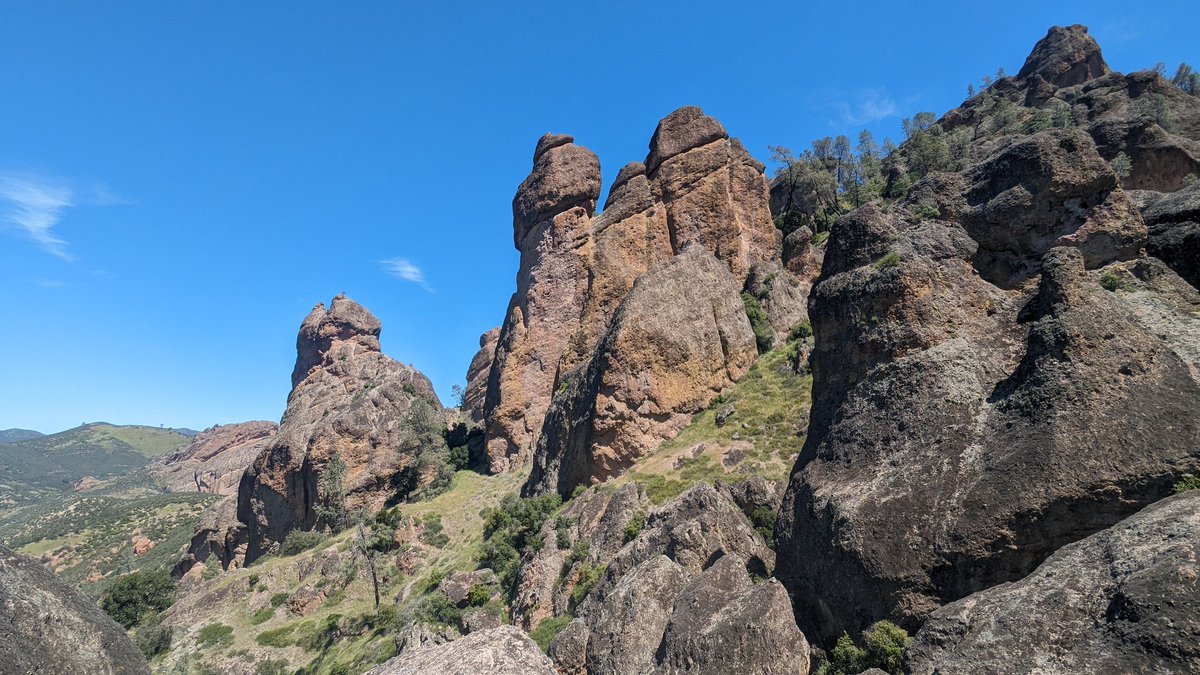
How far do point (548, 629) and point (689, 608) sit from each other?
1300 cm

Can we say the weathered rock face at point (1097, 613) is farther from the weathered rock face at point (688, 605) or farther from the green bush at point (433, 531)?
the green bush at point (433, 531)

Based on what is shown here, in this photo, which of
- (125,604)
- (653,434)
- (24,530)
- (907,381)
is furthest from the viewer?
(24,530)

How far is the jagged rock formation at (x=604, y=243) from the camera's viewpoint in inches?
2128

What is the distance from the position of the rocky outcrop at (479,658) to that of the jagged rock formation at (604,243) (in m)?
43.8

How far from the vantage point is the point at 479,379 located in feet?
286

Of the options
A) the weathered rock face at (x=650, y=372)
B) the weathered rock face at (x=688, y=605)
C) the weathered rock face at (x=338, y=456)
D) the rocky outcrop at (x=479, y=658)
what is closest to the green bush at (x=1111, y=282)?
the weathered rock face at (x=688, y=605)

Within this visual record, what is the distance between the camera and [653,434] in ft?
124

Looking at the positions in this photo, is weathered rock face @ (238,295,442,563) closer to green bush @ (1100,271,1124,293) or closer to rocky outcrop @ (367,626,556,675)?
rocky outcrop @ (367,626,556,675)

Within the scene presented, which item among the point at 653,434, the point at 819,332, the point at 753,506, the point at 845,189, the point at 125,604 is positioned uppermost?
the point at 845,189

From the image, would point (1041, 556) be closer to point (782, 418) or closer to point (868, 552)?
point (868, 552)

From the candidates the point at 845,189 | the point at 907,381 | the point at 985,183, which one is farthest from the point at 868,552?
the point at 845,189

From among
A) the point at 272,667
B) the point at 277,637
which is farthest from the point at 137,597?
the point at 272,667

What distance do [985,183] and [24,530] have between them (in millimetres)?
165710

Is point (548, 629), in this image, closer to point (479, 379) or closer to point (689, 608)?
point (689, 608)
